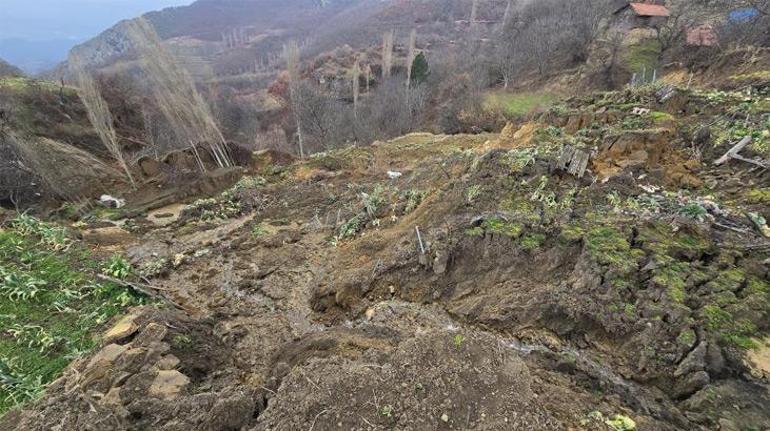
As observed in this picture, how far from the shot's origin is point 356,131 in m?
27.2

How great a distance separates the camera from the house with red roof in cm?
2502

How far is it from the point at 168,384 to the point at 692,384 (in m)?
4.37

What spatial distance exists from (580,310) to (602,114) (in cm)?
615

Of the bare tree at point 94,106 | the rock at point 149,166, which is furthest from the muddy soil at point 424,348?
the rock at point 149,166

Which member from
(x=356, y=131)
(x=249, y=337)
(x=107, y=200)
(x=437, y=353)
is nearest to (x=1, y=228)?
(x=107, y=200)

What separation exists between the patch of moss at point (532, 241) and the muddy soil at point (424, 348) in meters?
0.03

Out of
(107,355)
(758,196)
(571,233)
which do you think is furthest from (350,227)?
(758,196)

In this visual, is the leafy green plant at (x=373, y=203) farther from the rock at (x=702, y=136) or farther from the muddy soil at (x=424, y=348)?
the rock at (x=702, y=136)

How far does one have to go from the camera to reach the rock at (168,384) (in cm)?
320

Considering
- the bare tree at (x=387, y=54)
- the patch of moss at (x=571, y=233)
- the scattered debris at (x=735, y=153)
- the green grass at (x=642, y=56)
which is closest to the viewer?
the patch of moss at (x=571, y=233)

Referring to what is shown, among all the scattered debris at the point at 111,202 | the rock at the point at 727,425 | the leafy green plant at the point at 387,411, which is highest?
the leafy green plant at the point at 387,411

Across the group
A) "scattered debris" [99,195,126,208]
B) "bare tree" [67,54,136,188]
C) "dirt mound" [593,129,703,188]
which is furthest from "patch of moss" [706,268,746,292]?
"bare tree" [67,54,136,188]

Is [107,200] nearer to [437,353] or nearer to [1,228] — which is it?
[1,228]

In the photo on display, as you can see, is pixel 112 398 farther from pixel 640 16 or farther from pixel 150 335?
pixel 640 16
